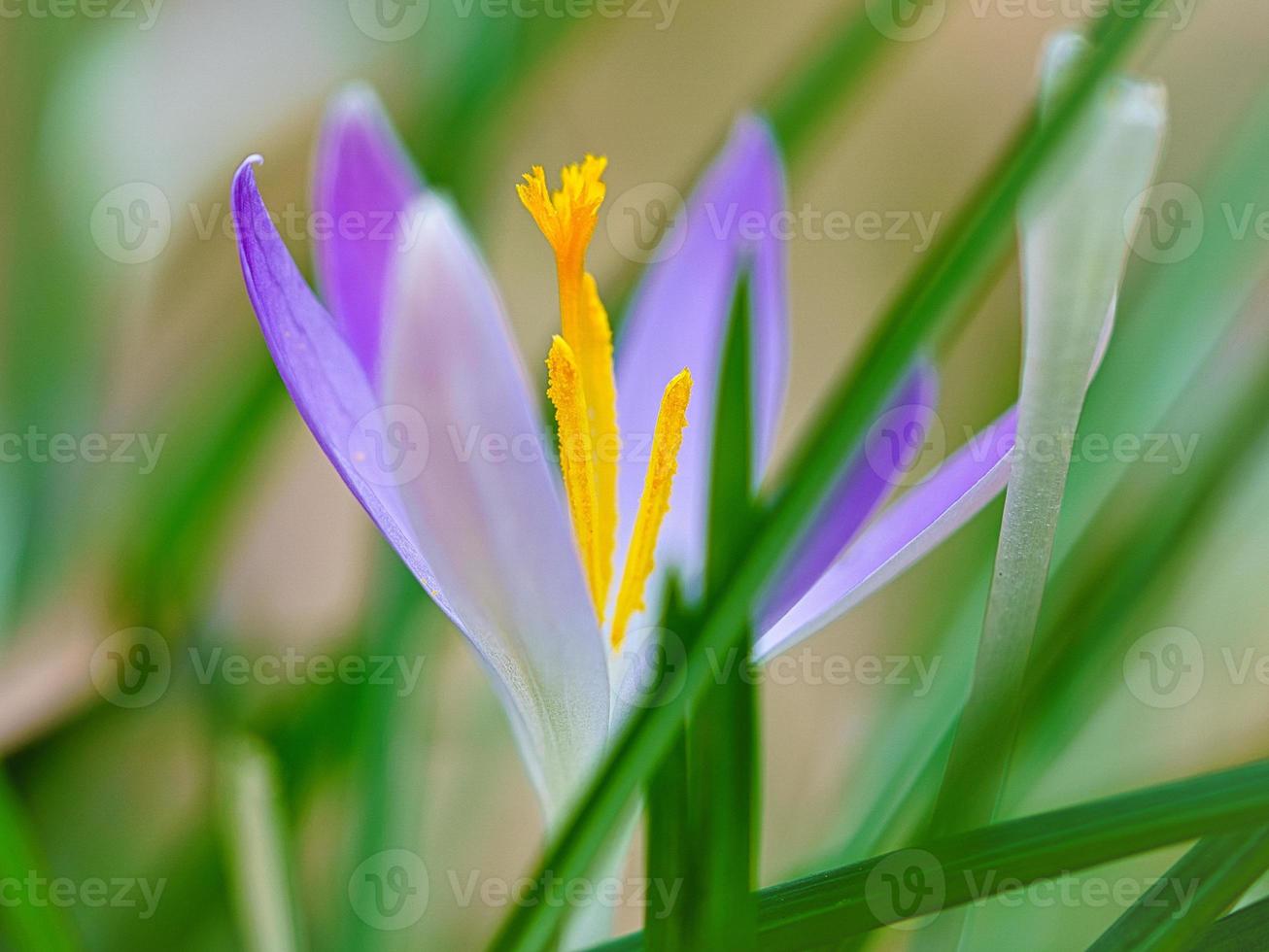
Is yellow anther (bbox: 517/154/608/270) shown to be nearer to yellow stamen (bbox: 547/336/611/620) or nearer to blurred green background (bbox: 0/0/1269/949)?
yellow stamen (bbox: 547/336/611/620)

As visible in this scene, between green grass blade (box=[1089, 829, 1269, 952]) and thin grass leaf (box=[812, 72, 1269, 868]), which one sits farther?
thin grass leaf (box=[812, 72, 1269, 868])

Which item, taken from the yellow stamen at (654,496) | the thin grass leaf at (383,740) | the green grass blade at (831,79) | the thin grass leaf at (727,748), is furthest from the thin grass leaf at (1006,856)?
the green grass blade at (831,79)

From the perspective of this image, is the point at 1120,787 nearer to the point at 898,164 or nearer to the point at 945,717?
the point at 945,717

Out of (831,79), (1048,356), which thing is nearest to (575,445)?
(1048,356)

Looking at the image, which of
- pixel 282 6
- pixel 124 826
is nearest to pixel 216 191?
pixel 282 6

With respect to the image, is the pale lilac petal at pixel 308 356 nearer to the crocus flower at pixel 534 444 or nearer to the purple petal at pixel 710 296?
the crocus flower at pixel 534 444

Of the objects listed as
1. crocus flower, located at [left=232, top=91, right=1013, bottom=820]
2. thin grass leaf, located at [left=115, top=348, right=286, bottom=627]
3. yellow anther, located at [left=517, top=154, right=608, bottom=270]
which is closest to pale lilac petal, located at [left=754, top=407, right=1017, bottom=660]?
crocus flower, located at [left=232, top=91, right=1013, bottom=820]
